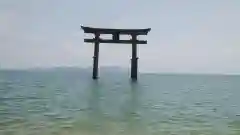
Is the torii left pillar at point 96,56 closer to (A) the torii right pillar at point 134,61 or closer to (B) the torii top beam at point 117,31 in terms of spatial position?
(B) the torii top beam at point 117,31

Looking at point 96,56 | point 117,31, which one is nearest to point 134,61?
point 96,56

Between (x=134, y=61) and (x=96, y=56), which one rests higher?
(x=96, y=56)

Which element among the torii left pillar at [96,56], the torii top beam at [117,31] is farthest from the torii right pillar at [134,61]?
the torii left pillar at [96,56]

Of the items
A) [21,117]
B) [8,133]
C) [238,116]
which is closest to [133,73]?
[238,116]

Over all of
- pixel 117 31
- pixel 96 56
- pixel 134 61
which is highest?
pixel 117 31

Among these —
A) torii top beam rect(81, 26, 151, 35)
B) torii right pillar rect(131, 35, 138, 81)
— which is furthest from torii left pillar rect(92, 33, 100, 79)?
torii right pillar rect(131, 35, 138, 81)

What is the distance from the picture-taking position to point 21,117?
1036 centimetres

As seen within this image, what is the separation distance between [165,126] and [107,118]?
187cm

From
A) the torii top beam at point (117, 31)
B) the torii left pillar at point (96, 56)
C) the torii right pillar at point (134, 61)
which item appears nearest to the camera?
the torii top beam at point (117, 31)

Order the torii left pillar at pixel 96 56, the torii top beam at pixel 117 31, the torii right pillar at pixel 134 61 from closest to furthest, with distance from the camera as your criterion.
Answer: the torii top beam at pixel 117 31, the torii right pillar at pixel 134 61, the torii left pillar at pixel 96 56

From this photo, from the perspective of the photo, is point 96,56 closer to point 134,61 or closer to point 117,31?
point 134,61

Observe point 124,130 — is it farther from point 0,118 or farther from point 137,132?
point 0,118

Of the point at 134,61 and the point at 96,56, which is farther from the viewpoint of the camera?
the point at 134,61

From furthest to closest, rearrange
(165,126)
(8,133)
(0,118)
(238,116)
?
(238,116)
(0,118)
(165,126)
(8,133)
